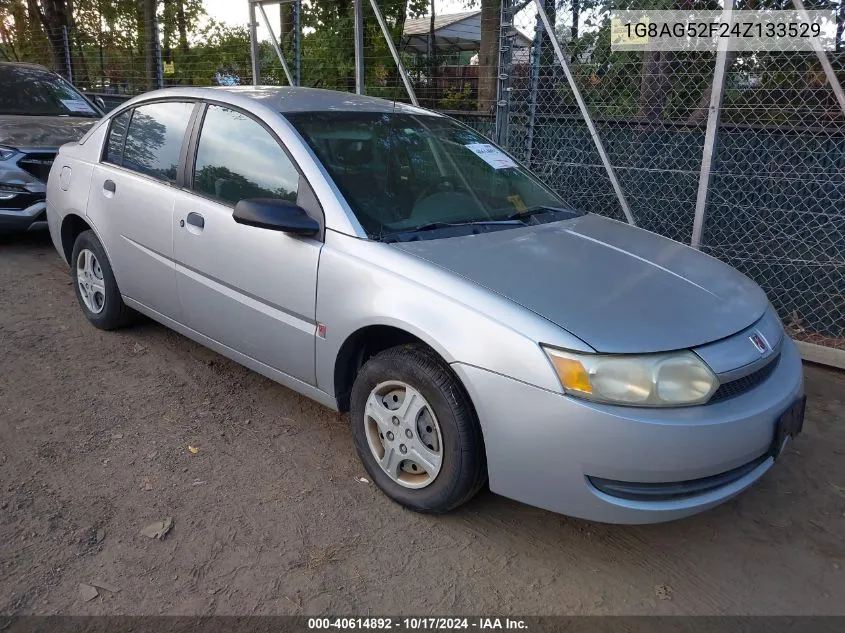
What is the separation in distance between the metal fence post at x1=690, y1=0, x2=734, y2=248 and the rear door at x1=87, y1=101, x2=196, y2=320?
336 centimetres

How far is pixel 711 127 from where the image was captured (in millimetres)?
4742

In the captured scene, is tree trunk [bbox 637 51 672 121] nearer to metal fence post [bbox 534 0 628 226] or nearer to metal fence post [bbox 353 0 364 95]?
metal fence post [bbox 534 0 628 226]

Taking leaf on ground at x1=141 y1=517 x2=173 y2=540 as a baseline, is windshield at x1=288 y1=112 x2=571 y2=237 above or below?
above

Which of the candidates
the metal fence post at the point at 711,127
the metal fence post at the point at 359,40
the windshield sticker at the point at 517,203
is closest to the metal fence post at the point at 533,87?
the metal fence post at the point at 711,127

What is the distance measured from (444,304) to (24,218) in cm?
545

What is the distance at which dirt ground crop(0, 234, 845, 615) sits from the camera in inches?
98.3

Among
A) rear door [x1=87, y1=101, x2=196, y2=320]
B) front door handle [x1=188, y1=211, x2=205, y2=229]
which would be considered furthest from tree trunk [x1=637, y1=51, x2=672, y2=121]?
front door handle [x1=188, y1=211, x2=205, y2=229]

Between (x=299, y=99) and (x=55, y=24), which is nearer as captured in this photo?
(x=299, y=99)

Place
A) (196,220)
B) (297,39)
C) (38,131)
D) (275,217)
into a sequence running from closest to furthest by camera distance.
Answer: (275,217)
(196,220)
(38,131)
(297,39)

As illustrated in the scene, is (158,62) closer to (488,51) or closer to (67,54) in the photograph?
(67,54)

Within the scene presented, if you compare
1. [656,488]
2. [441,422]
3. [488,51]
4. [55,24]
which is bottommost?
[656,488]

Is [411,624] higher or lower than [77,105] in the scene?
lower

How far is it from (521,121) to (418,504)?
444 cm

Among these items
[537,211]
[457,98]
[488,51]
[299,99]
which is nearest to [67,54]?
[457,98]
